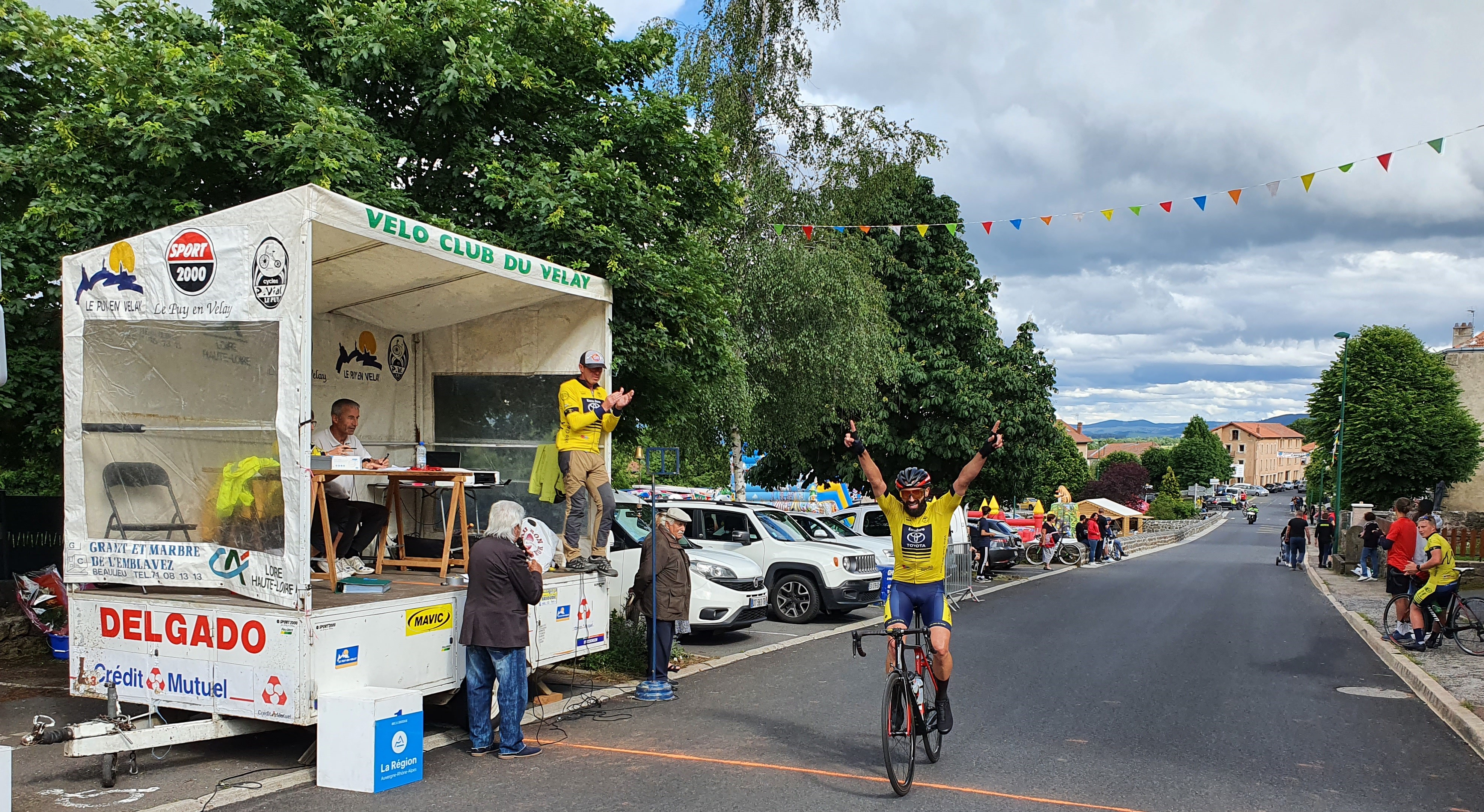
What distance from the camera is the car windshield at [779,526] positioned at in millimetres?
16250

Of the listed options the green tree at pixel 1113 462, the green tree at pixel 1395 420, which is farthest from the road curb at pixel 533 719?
the green tree at pixel 1113 462

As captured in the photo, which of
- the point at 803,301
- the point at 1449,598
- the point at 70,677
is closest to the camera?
the point at 70,677

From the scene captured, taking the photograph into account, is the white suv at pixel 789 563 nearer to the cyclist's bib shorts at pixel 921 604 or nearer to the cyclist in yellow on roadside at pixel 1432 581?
the cyclist in yellow on roadside at pixel 1432 581

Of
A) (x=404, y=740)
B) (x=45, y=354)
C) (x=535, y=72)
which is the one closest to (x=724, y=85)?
(x=535, y=72)

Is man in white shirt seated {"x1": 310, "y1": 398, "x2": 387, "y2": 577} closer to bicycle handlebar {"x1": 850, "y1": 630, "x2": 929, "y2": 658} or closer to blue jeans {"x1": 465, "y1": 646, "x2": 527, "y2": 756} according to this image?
blue jeans {"x1": 465, "y1": 646, "x2": 527, "y2": 756}

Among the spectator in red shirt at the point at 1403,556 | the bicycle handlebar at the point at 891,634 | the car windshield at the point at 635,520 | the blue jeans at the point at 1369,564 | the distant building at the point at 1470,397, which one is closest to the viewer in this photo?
the bicycle handlebar at the point at 891,634

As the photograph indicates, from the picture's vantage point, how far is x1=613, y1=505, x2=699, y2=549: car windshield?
41.9ft

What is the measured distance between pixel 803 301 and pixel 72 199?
40.0ft

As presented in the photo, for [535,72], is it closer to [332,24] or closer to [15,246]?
[332,24]

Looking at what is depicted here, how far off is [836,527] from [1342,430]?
32.5 m

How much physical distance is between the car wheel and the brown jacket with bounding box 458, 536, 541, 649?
29.7ft

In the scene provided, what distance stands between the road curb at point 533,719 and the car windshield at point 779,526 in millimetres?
1590

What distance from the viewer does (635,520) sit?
1312 centimetres

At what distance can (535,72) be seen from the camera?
39.0 feet
